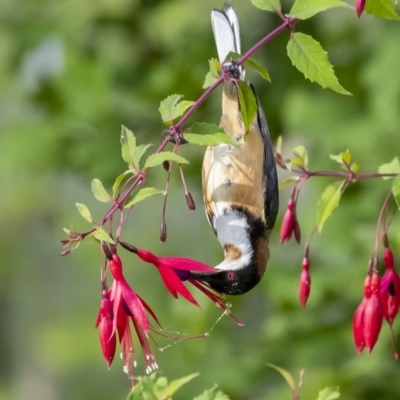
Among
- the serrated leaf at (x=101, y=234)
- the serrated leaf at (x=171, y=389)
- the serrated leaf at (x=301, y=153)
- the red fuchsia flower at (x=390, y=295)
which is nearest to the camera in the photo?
the serrated leaf at (x=101, y=234)

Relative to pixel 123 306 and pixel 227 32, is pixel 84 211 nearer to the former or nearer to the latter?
pixel 123 306

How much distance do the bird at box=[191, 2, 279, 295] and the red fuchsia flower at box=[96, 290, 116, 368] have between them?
6.1 inches

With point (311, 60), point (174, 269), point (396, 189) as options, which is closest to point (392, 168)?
point (396, 189)

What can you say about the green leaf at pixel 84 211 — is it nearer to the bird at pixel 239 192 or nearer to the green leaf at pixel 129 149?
the green leaf at pixel 129 149

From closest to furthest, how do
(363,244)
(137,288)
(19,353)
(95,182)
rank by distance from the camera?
(95,182)
(363,244)
(137,288)
(19,353)

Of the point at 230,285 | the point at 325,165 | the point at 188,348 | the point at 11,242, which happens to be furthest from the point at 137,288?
the point at 230,285

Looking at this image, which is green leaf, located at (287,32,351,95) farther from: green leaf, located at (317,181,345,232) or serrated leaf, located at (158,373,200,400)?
serrated leaf, located at (158,373,200,400)

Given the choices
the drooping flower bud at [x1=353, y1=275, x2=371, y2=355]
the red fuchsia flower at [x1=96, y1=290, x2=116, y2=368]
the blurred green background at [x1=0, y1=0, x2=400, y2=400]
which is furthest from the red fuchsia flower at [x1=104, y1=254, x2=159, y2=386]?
the blurred green background at [x1=0, y1=0, x2=400, y2=400]

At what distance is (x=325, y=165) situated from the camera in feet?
6.50

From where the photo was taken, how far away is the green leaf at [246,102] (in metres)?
0.78

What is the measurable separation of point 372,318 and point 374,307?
0.01 metres

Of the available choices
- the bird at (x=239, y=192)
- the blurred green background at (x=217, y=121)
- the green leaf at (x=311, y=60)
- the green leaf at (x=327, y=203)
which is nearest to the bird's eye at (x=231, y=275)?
the bird at (x=239, y=192)

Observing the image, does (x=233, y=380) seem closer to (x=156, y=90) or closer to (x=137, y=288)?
(x=156, y=90)

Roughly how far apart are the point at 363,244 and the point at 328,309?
0.93ft
